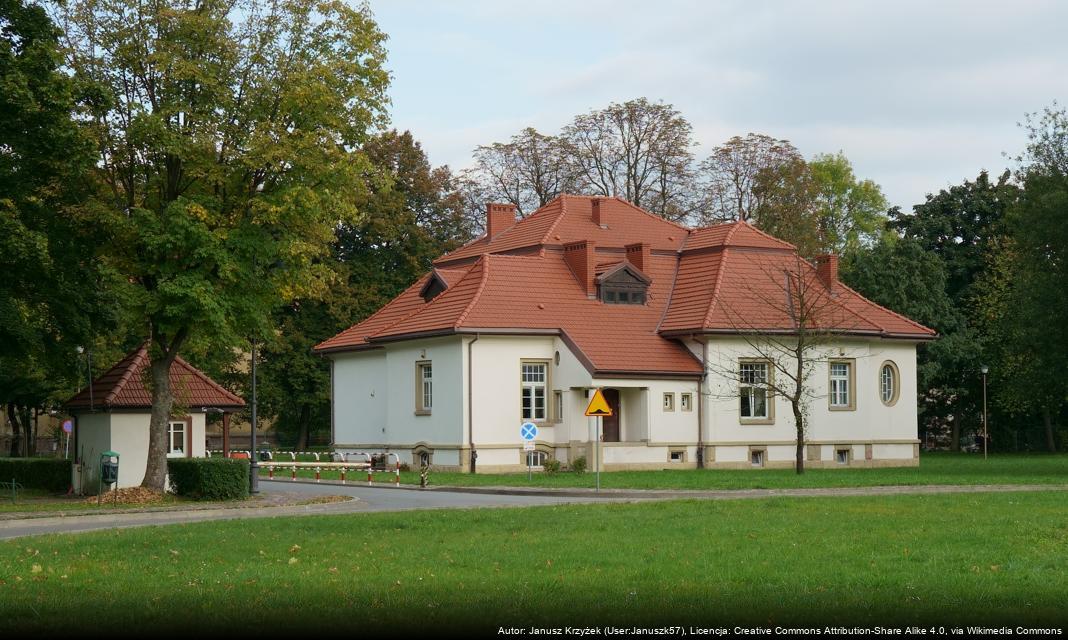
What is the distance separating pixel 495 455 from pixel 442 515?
2219 cm

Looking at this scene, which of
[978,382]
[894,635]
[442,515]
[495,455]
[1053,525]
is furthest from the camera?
[978,382]

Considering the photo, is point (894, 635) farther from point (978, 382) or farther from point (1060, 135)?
point (978, 382)

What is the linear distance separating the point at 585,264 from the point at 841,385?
408 inches

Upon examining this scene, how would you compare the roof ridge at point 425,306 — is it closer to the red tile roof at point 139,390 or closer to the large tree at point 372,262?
the red tile roof at point 139,390

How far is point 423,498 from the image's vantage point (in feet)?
103

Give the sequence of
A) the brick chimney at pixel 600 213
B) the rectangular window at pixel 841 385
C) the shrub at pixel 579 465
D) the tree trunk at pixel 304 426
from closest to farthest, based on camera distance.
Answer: the shrub at pixel 579 465
the rectangular window at pixel 841 385
the brick chimney at pixel 600 213
the tree trunk at pixel 304 426

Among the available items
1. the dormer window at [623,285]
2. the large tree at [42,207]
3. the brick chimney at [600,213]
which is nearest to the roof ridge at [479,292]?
the dormer window at [623,285]

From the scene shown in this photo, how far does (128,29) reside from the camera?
97.9ft

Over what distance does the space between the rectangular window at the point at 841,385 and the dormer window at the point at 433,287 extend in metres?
14.5

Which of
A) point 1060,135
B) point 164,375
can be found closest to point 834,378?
point 1060,135

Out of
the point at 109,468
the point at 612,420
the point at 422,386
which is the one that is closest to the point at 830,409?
the point at 612,420

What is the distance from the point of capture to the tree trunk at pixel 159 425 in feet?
101

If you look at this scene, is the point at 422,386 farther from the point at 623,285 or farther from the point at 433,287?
the point at 623,285

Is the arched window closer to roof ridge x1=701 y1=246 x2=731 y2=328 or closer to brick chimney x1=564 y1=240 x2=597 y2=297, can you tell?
roof ridge x1=701 y1=246 x2=731 y2=328
